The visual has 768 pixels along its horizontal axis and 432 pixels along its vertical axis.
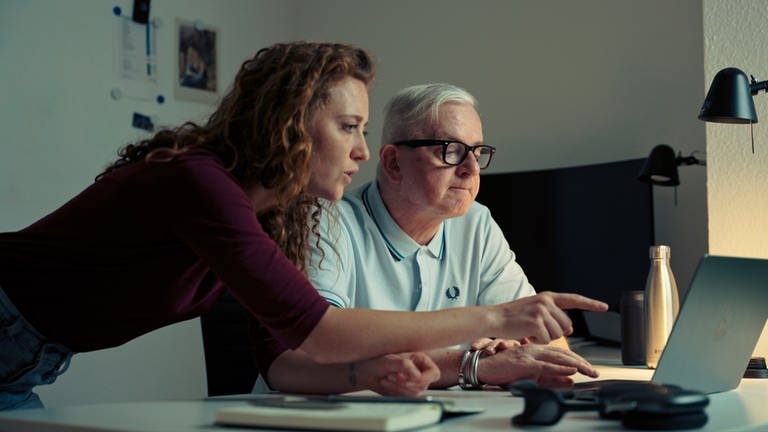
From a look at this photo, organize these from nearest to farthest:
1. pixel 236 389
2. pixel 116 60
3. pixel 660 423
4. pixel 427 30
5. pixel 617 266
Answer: pixel 660 423
pixel 236 389
pixel 617 266
pixel 116 60
pixel 427 30

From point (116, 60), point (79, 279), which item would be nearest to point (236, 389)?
point (79, 279)

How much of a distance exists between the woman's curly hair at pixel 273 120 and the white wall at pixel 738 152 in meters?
0.85

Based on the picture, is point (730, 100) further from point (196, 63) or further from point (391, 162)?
point (196, 63)

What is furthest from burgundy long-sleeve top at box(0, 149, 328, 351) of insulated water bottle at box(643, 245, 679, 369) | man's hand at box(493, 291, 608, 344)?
insulated water bottle at box(643, 245, 679, 369)

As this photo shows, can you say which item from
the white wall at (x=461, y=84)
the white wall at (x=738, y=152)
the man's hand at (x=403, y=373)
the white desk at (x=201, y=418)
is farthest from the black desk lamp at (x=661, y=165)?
the man's hand at (x=403, y=373)

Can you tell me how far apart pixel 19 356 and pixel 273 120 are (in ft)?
1.71

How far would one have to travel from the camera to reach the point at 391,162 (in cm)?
207

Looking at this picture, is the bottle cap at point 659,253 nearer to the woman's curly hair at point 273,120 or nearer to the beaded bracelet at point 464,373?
the beaded bracelet at point 464,373

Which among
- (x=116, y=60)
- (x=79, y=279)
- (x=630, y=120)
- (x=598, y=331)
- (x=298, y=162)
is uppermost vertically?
(x=116, y=60)

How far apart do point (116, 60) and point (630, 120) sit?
2.05 meters

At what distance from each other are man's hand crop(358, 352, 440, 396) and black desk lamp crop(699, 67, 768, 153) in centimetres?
79

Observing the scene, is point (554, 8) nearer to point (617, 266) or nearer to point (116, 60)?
→ point (617, 266)

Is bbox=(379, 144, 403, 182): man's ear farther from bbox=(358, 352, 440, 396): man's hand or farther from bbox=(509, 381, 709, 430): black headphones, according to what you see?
bbox=(509, 381, 709, 430): black headphones

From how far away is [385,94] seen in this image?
14.4 ft
